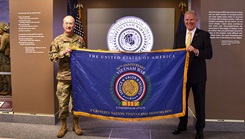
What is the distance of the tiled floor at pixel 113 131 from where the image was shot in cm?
357

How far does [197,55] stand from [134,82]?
0.77m

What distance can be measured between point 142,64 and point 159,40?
2.39 m

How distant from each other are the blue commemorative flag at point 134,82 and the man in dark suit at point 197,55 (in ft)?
0.43

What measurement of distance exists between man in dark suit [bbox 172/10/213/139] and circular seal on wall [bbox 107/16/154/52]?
2086 mm

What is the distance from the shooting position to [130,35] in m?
5.57

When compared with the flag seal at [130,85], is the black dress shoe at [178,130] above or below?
below

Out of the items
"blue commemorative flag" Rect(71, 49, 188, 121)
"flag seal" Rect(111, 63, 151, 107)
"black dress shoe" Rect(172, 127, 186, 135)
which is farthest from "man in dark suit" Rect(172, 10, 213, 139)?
"flag seal" Rect(111, 63, 151, 107)

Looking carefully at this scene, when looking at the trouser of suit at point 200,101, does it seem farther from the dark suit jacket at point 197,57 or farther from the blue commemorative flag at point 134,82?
the blue commemorative flag at point 134,82

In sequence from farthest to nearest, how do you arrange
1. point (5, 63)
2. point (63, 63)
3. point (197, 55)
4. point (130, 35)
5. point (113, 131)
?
point (130, 35)
point (5, 63)
point (113, 131)
point (63, 63)
point (197, 55)

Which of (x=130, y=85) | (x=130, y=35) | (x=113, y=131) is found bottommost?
(x=113, y=131)

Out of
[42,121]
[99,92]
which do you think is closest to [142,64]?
[99,92]

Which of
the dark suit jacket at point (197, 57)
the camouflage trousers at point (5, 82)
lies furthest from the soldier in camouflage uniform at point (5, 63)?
the dark suit jacket at point (197, 57)

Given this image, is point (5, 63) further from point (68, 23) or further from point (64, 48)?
point (68, 23)

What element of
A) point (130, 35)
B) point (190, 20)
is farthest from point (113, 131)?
point (130, 35)
